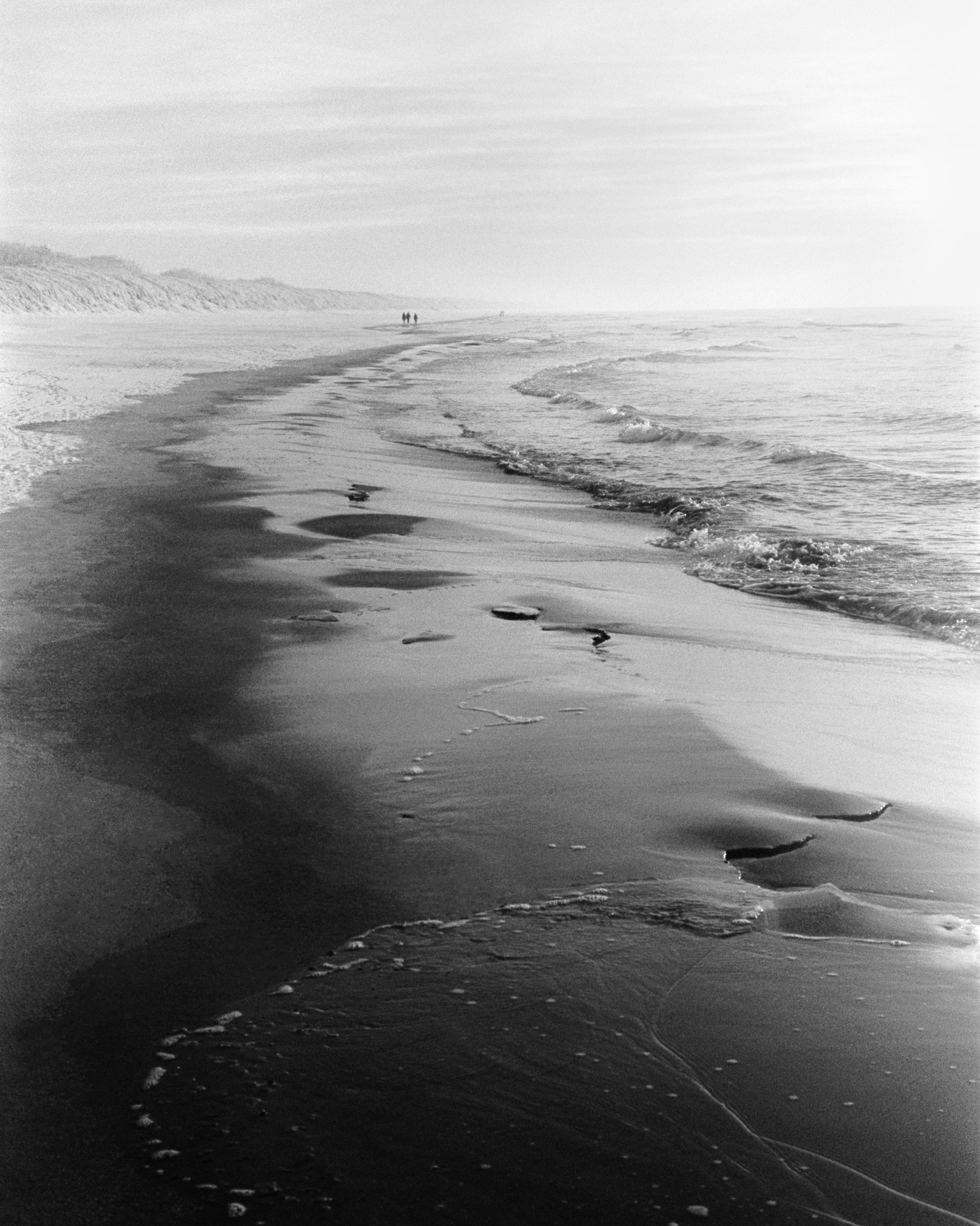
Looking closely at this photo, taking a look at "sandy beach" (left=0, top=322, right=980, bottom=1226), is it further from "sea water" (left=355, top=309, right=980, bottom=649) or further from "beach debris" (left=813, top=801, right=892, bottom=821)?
"sea water" (left=355, top=309, right=980, bottom=649)

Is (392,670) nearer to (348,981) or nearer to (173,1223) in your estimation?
(348,981)

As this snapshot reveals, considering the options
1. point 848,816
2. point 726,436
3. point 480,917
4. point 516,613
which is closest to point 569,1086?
point 480,917

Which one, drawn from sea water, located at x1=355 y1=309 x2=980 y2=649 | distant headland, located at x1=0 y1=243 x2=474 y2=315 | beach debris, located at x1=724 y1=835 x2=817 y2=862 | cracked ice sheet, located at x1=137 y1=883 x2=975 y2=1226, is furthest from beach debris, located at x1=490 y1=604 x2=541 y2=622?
distant headland, located at x1=0 y1=243 x2=474 y2=315

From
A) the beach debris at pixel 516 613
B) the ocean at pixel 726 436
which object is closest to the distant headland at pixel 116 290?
the ocean at pixel 726 436

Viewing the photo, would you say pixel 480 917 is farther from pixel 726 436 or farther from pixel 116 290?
pixel 116 290

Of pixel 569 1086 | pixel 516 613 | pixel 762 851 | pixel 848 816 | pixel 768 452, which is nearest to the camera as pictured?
pixel 569 1086

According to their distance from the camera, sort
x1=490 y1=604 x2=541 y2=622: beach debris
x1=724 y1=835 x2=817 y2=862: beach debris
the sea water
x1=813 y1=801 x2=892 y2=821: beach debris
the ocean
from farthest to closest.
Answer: the ocean
the sea water
x1=490 y1=604 x2=541 y2=622: beach debris
x1=813 y1=801 x2=892 y2=821: beach debris
x1=724 y1=835 x2=817 y2=862: beach debris

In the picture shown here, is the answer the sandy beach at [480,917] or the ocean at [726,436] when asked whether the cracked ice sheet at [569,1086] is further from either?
the ocean at [726,436]
